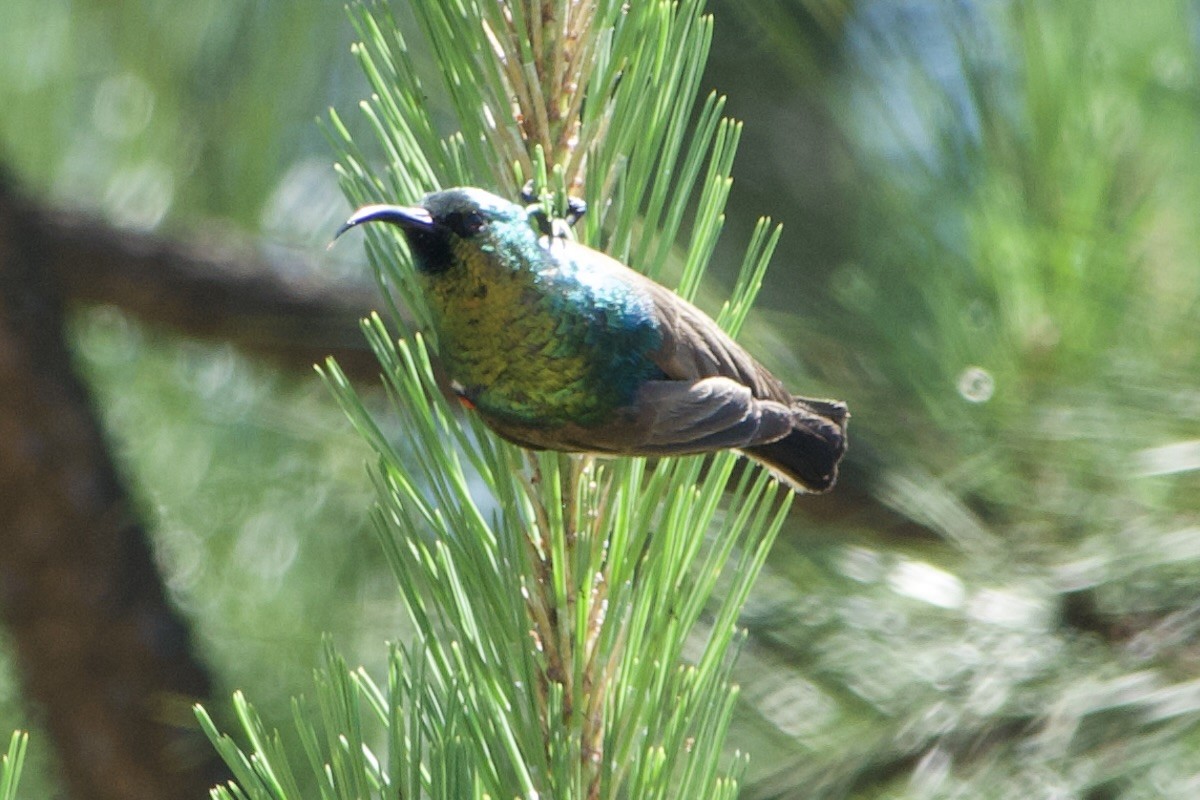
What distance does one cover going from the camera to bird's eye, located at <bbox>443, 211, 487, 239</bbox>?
96cm

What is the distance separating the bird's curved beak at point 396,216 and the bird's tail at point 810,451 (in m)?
0.35

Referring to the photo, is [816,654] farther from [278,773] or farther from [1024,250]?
[278,773]

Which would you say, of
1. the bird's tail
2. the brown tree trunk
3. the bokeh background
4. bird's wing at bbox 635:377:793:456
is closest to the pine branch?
bird's wing at bbox 635:377:793:456

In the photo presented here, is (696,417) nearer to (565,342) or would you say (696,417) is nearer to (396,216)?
(565,342)

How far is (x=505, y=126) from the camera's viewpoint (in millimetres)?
976

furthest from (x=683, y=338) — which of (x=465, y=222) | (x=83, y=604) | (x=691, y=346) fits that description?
(x=83, y=604)

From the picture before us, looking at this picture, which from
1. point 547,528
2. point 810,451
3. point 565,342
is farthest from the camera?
point 810,451

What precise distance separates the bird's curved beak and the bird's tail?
348mm

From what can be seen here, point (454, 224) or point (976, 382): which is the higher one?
point (976, 382)

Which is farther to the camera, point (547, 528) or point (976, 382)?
point (976, 382)

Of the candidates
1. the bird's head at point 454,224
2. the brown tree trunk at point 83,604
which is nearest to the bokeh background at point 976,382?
the brown tree trunk at point 83,604

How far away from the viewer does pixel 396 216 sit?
95 cm

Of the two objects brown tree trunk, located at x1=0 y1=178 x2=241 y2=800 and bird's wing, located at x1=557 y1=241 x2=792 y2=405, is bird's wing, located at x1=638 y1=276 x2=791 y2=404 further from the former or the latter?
brown tree trunk, located at x1=0 y1=178 x2=241 y2=800

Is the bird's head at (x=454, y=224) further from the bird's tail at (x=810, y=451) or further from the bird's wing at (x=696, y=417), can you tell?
the bird's tail at (x=810, y=451)
